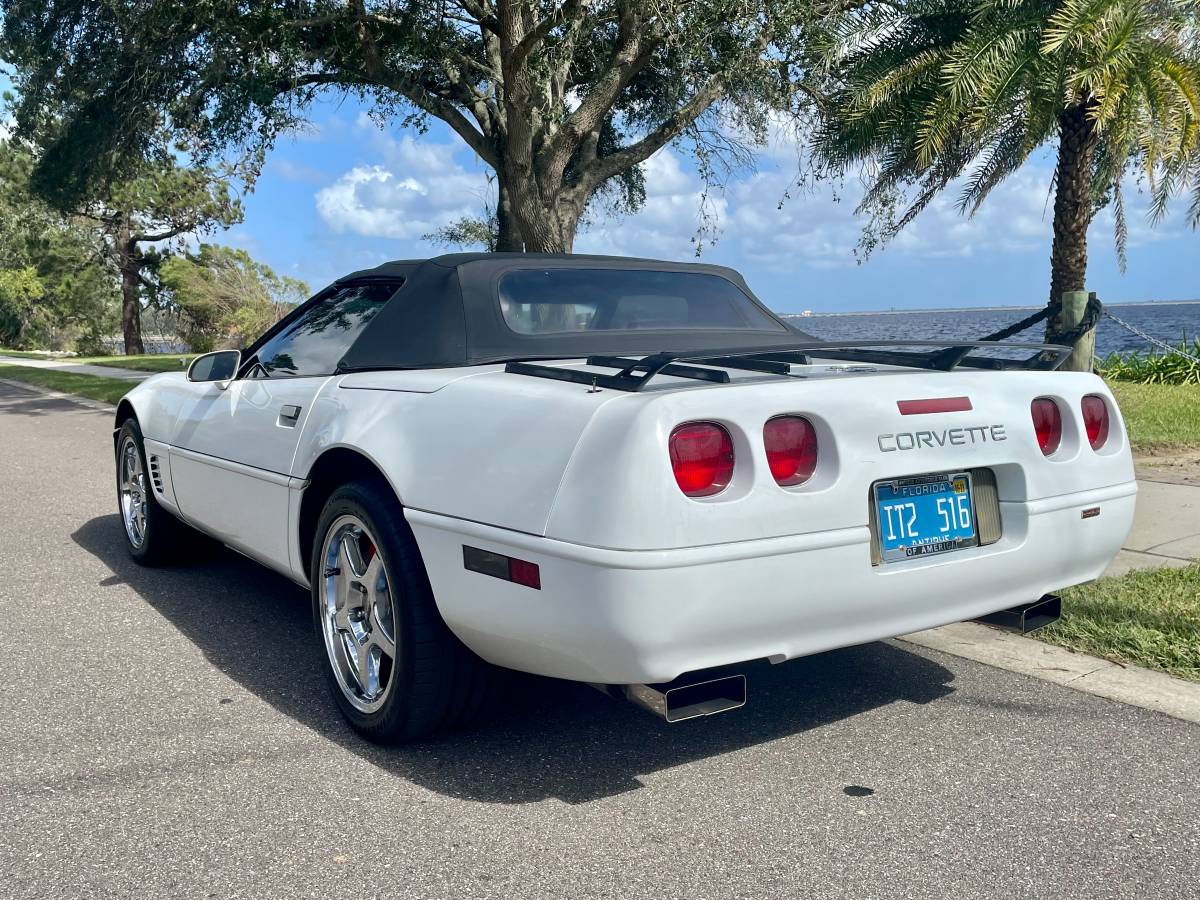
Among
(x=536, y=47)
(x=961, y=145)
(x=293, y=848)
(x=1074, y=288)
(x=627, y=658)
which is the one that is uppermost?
(x=536, y=47)

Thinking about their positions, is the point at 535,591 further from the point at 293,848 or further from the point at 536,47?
the point at 536,47

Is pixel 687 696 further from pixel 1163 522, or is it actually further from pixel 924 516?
pixel 1163 522

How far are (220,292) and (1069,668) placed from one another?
112 feet

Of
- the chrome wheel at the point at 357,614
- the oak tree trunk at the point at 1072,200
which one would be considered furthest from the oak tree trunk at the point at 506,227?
the chrome wheel at the point at 357,614

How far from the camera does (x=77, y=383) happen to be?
22.0 meters

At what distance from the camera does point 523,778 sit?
10.3 ft

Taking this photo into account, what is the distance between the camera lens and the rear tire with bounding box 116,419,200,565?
5441 millimetres

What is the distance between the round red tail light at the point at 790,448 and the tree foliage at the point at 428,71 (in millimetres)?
11607

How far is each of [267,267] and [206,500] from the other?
3394 cm

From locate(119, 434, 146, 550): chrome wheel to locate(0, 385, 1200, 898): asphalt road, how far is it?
4.13ft

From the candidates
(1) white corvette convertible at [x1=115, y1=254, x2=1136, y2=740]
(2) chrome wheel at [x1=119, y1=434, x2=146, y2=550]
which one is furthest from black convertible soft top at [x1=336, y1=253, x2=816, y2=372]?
(2) chrome wheel at [x1=119, y1=434, x2=146, y2=550]

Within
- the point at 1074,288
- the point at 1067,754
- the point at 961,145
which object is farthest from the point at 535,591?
the point at 961,145

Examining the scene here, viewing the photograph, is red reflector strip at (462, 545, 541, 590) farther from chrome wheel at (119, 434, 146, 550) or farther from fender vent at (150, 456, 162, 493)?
chrome wheel at (119, 434, 146, 550)

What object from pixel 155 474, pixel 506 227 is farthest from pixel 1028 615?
pixel 506 227
